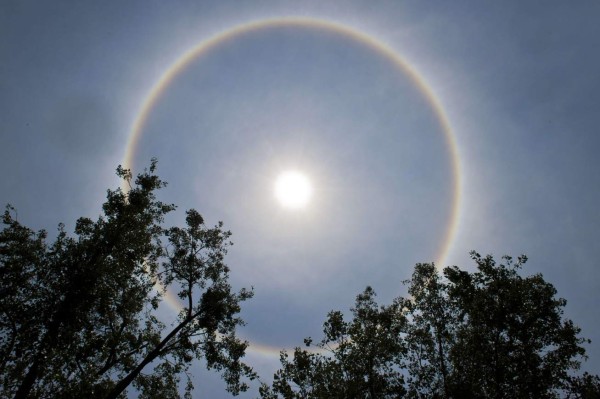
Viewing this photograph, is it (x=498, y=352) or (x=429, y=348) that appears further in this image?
(x=429, y=348)

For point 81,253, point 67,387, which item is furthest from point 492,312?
point 81,253

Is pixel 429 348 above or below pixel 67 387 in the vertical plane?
above

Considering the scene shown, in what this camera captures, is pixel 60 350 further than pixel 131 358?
No

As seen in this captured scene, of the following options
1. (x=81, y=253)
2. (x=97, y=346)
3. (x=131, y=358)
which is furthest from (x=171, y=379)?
(x=81, y=253)

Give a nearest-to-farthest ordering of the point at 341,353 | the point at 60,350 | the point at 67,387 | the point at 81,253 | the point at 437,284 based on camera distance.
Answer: the point at 67,387 → the point at 60,350 → the point at 81,253 → the point at 341,353 → the point at 437,284

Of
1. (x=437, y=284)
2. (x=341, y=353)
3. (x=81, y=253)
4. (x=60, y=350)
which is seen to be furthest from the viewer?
(x=437, y=284)

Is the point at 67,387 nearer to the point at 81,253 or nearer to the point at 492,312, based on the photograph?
the point at 81,253

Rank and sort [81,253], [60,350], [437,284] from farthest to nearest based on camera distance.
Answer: [437,284] → [81,253] → [60,350]

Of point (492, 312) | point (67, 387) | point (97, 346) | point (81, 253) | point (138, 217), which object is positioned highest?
point (138, 217)

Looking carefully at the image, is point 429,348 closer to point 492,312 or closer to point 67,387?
point 492,312
